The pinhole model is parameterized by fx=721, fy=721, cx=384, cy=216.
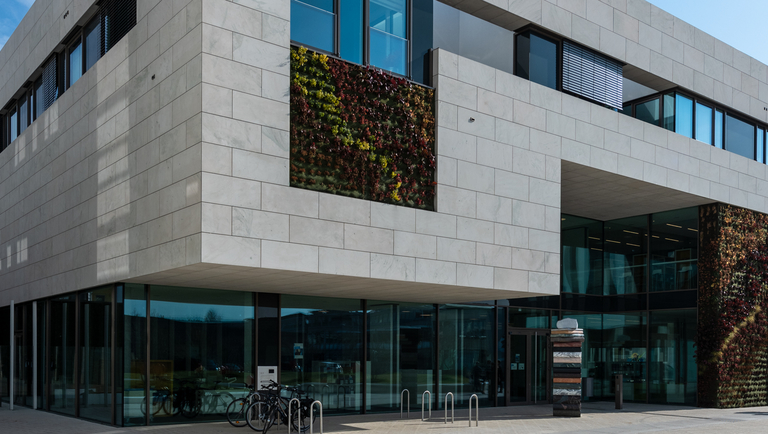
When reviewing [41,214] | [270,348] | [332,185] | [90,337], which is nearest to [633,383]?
[270,348]

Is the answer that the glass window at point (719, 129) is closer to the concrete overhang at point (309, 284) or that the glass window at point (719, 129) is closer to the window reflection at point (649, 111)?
the window reflection at point (649, 111)

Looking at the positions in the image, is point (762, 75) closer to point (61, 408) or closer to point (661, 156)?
point (661, 156)

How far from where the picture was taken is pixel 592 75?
18328 mm

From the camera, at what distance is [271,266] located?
11984 mm

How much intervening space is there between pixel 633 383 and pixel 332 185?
14.2m

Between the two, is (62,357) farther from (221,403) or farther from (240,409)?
(240,409)

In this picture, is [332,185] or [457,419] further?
[457,419]

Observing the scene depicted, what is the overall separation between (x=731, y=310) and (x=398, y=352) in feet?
33.4

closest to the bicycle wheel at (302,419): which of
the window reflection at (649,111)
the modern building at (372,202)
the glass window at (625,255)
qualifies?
the modern building at (372,202)

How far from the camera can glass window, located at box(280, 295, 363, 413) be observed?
1622cm

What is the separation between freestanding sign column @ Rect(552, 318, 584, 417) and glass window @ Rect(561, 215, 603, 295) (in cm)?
486

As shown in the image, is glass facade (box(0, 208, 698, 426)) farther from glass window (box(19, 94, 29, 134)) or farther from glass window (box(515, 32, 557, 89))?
glass window (box(515, 32, 557, 89))

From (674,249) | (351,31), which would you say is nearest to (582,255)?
(674,249)

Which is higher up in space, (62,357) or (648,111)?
(648,111)
